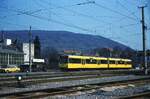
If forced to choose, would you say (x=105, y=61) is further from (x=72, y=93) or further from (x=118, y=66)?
(x=72, y=93)

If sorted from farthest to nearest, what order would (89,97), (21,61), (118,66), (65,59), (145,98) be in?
1. (21,61)
2. (118,66)
3. (65,59)
4. (89,97)
5. (145,98)

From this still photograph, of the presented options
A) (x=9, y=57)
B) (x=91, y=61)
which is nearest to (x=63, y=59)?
(x=91, y=61)

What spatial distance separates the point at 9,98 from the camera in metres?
15.9

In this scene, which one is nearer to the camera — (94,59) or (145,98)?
(145,98)

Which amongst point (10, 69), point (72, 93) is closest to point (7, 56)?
point (10, 69)

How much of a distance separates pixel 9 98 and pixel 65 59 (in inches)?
1552

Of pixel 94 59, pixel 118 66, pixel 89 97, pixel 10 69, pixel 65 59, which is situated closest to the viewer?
pixel 89 97

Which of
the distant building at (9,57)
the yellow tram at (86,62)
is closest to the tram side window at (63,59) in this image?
the yellow tram at (86,62)

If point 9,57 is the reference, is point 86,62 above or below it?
below

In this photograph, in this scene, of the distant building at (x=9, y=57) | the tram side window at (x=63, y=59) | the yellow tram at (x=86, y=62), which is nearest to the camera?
the tram side window at (x=63, y=59)

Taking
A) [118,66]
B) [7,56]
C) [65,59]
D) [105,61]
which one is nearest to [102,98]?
[65,59]

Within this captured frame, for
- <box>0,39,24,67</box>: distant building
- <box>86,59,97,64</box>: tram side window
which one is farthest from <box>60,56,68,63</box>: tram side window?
<box>0,39,24,67</box>: distant building

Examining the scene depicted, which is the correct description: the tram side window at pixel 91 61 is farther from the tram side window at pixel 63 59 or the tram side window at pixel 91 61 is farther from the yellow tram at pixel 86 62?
the tram side window at pixel 63 59

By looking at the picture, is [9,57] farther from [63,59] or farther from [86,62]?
[63,59]
